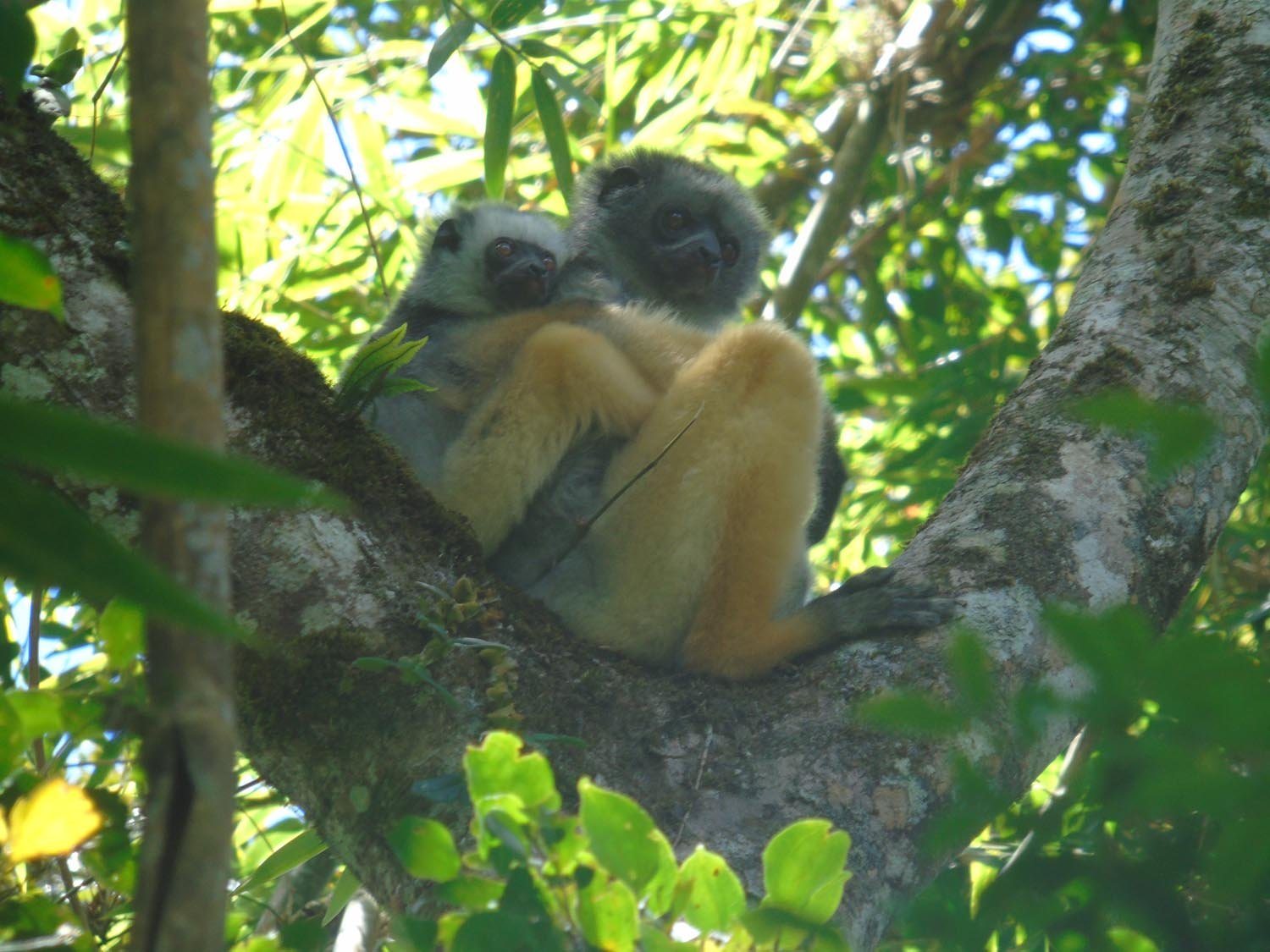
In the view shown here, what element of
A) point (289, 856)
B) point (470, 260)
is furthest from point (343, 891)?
point (470, 260)


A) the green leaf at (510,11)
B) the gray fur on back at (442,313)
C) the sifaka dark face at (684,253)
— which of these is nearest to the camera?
the green leaf at (510,11)

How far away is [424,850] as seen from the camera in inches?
78.9

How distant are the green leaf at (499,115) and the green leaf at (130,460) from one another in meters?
3.71

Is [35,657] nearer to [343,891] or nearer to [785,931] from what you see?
[343,891]

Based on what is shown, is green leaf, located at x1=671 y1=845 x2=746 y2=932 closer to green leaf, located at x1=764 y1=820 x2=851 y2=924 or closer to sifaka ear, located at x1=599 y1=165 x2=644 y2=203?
green leaf, located at x1=764 y1=820 x2=851 y2=924

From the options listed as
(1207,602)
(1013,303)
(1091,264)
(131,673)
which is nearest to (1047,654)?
(1091,264)

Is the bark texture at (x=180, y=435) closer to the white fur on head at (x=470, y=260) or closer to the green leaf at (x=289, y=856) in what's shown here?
the green leaf at (x=289, y=856)

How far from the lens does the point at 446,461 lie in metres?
4.56

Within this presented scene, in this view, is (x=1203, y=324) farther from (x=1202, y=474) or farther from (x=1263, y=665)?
(x=1263, y=665)

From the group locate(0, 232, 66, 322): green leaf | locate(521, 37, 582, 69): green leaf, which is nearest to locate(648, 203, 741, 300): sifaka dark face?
locate(521, 37, 582, 69): green leaf

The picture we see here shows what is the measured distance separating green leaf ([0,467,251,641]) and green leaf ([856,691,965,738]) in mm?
1024

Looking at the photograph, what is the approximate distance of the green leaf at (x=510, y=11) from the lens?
4.50 metres

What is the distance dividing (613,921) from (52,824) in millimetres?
1184

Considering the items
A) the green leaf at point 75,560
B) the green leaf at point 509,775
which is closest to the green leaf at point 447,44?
the green leaf at point 509,775
